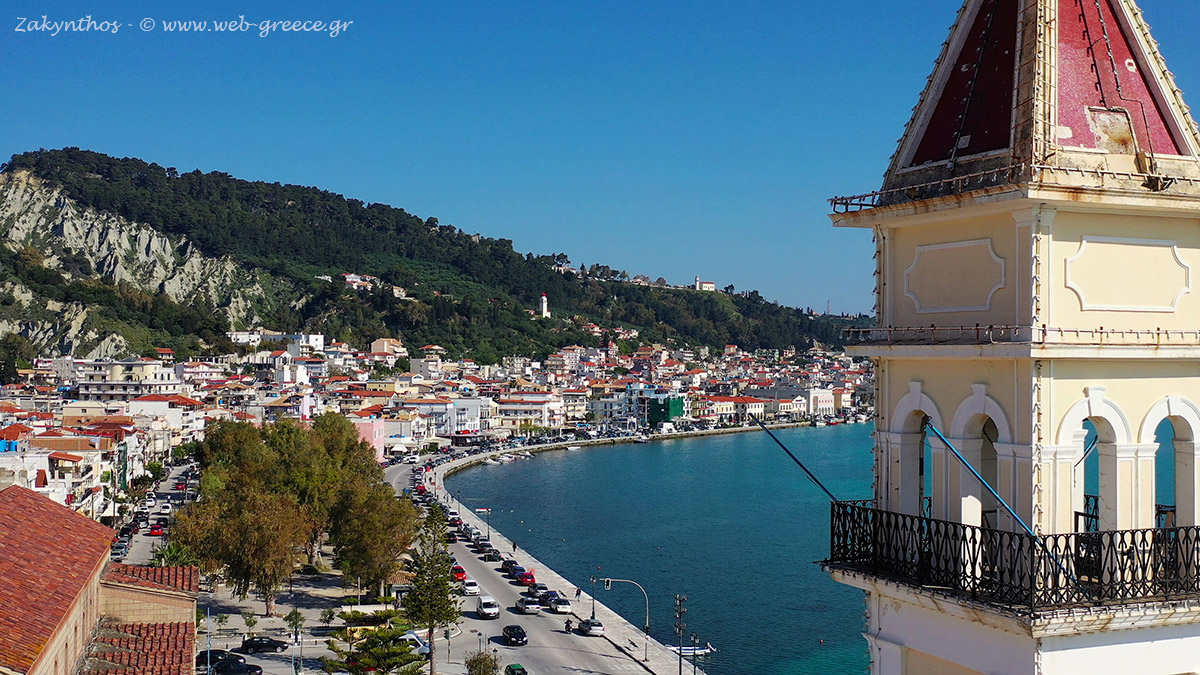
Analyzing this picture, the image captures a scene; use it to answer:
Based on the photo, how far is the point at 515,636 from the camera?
2722 cm

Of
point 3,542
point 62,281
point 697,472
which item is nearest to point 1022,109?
point 3,542

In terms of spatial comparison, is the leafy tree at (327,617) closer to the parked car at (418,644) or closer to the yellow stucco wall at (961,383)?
the parked car at (418,644)

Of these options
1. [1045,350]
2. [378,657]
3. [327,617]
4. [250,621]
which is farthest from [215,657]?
[1045,350]

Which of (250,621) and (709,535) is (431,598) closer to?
(250,621)

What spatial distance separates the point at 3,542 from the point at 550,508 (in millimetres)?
44457

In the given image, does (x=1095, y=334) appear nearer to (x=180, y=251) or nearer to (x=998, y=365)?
(x=998, y=365)

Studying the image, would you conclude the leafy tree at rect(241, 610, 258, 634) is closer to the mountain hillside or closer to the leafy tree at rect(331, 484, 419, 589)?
the leafy tree at rect(331, 484, 419, 589)

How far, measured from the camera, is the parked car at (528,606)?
31.0m

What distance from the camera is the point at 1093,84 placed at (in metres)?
4.40

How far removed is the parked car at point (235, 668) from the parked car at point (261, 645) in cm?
177

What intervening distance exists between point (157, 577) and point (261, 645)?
711cm

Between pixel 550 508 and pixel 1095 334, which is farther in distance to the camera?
pixel 550 508


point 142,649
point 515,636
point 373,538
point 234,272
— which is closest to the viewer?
point 142,649

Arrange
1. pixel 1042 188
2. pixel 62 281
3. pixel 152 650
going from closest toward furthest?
pixel 1042 188, pixel 152 650, pixel 62 281
